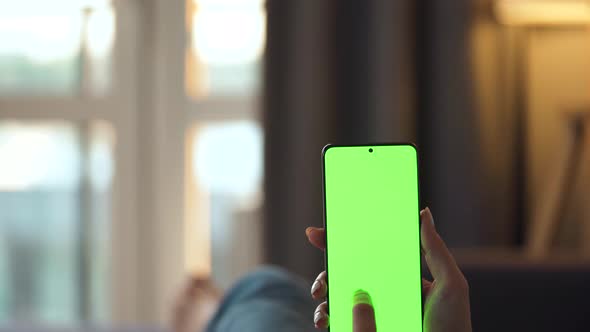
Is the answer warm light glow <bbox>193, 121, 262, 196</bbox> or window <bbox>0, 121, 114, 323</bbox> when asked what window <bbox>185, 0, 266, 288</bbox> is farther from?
window <bbox>0, 121, 114, 323</bbox>

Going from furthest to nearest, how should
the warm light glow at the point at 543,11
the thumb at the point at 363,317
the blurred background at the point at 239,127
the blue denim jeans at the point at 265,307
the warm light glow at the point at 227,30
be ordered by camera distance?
the warm light glow at the point at 227,30, the blurred background at the point at 239,127, the warm light glow at the point at 543,11, the blue denim jeans at the point at 265,307, the thumb at the point at 363,317

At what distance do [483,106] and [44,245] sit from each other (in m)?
1.24

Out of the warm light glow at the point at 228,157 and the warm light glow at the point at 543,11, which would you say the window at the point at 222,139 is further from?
the warm light glow at the point at 543,11

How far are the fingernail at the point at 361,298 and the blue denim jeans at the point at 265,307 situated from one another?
0.19 meters

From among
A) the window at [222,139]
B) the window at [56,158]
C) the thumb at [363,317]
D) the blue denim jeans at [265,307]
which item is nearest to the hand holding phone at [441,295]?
the thumb at [363,317]

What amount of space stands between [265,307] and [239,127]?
1.44 metres

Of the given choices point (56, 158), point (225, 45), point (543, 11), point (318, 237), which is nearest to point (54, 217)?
point (56, 158)

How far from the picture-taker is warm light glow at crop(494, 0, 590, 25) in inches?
67.6

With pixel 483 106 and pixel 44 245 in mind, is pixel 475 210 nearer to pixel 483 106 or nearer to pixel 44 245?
pixel 483 106

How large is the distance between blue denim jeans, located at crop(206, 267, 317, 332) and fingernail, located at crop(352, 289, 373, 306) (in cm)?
19

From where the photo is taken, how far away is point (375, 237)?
0.53 meters

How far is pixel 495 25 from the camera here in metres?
2.00

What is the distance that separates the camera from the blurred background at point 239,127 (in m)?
1.93

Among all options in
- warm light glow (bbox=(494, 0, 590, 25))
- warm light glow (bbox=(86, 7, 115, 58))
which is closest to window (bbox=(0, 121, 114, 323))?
warm light glow (bbox=(86, 7, 115, 58))
